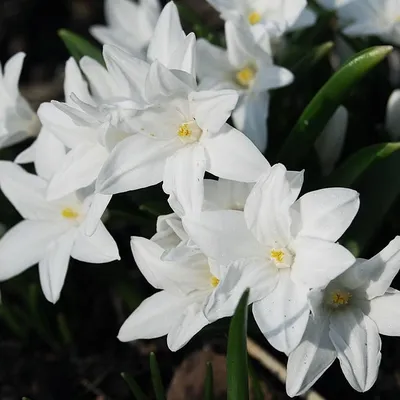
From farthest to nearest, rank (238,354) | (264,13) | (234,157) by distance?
1. (264,13)
2. (234,157)
3. (238,354)

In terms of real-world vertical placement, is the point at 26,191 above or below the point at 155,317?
above

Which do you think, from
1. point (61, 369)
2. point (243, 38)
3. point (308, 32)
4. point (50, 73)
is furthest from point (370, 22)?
point (50, 73)

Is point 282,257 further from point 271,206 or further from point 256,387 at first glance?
point 256,387

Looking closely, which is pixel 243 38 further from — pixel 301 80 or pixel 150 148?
pixel 150 148

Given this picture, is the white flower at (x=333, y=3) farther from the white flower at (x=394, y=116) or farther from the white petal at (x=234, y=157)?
the white petal at (x=234, y=157)

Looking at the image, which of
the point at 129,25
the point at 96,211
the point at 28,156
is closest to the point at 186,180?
the point at 96,211

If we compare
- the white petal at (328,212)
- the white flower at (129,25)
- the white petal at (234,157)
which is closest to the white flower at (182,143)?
the white petal at (234,157)
